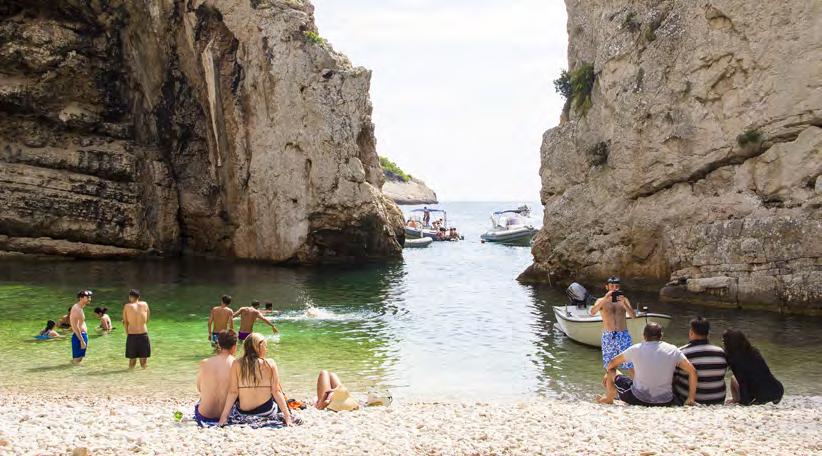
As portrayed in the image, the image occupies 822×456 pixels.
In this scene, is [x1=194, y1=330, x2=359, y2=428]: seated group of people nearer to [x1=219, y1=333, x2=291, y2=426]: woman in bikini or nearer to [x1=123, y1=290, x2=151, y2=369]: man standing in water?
[x1=219, y1=333, x2=291, y2=426]: woman in bikini

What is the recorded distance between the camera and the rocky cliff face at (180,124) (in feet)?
127

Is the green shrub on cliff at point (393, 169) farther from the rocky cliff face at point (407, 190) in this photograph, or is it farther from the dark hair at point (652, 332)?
the dark hair at point (652, 332)

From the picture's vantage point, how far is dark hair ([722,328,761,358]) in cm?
1049

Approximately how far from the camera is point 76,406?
1155cm

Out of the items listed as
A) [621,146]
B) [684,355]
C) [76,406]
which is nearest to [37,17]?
[621,146]

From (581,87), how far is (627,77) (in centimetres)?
436

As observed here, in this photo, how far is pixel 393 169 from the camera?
515ft

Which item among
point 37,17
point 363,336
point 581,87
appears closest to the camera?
point 363,336

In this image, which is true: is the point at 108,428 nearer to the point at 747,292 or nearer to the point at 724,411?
the point at 724,411

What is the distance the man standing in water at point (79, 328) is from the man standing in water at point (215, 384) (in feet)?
25.0

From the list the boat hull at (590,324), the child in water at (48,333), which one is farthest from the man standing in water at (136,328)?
the boat hull at (590,324)

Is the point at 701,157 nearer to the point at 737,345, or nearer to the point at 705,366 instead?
the point at 737,345

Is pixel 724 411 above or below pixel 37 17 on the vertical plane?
below

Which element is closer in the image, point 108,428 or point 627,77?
point 108,428
